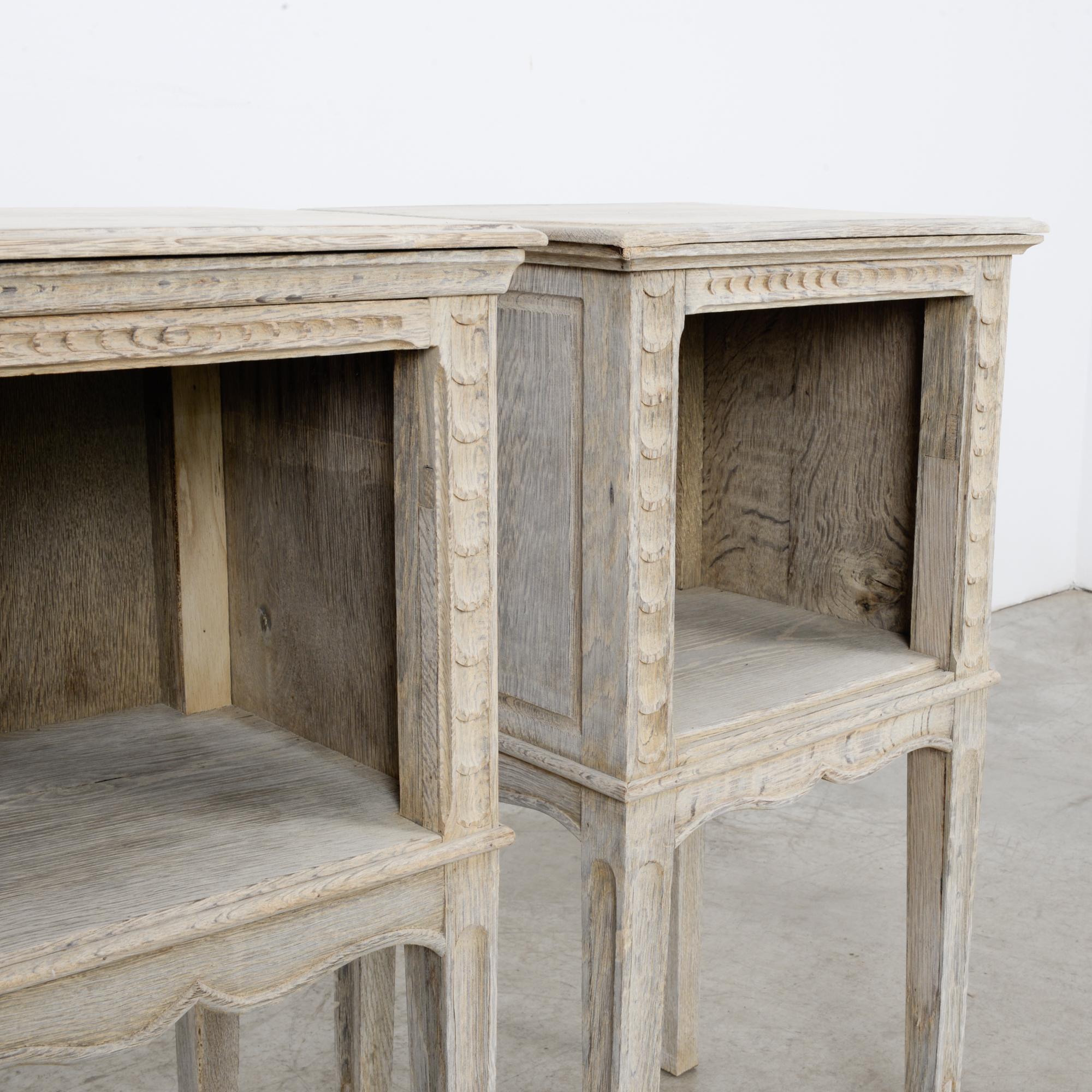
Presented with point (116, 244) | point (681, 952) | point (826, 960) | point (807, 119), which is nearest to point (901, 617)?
point (681, 952)

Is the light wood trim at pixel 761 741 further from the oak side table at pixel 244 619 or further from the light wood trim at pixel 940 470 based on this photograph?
the oak side table at pixel 244 619

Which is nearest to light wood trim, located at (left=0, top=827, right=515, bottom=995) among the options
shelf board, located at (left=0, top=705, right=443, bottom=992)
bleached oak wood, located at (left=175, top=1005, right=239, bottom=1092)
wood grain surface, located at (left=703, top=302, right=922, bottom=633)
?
shelf board, located at (left=0, top=705, right=443, bottom=992)

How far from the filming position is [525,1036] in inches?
87.0

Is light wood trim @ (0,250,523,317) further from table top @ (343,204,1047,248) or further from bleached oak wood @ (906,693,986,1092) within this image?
bleached oak wood @ (906,693,986,1092)

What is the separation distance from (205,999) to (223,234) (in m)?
0.58

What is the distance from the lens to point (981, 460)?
1700 millimetres

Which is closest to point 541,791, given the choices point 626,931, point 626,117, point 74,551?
point 626,931

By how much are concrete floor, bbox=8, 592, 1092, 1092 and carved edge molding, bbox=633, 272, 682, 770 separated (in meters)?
0.88

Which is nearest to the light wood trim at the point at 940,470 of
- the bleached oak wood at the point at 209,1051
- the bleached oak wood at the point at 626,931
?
the bleached oak wood at the point at 626,931

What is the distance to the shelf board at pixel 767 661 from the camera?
1.58 m

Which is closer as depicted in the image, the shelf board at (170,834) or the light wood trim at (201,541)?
the shelf board at (170,834)

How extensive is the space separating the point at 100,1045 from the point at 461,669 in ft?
1.27

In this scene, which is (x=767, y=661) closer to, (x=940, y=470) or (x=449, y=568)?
(x=940, y=470)

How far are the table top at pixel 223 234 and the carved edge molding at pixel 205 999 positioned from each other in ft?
1.81
